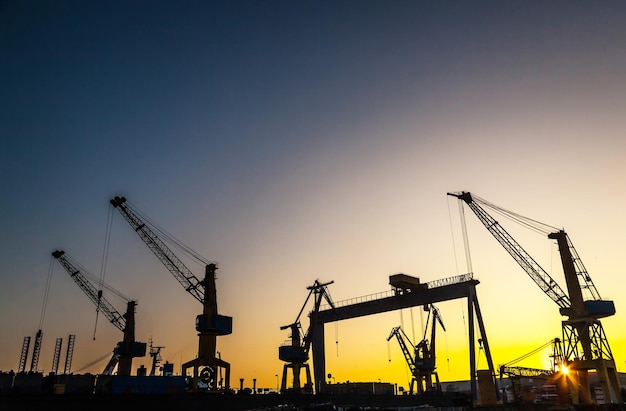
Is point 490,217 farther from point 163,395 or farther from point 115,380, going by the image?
point 115,380

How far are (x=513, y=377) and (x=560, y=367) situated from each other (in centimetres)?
970

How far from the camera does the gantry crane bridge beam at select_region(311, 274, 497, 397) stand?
69.7 meters

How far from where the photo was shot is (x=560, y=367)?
70.3 meters

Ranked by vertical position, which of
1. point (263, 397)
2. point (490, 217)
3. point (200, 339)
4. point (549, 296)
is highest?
point (490, 217)

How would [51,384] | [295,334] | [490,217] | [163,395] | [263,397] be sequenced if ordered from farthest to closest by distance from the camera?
[295,334], [51,384], [490,217], [263,397], [163,395]

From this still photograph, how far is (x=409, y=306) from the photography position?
77.8 m

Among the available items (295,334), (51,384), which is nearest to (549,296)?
(295,334)

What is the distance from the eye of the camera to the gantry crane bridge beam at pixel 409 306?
6969cm

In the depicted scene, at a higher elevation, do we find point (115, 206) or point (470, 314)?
point (115, 206)

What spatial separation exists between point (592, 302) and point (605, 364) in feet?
28.4

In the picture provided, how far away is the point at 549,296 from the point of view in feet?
235

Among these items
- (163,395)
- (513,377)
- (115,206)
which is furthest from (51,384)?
(513,377)

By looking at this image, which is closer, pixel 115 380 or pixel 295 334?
pixel 115 380

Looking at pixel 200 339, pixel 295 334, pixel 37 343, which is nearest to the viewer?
pixel 200 339
